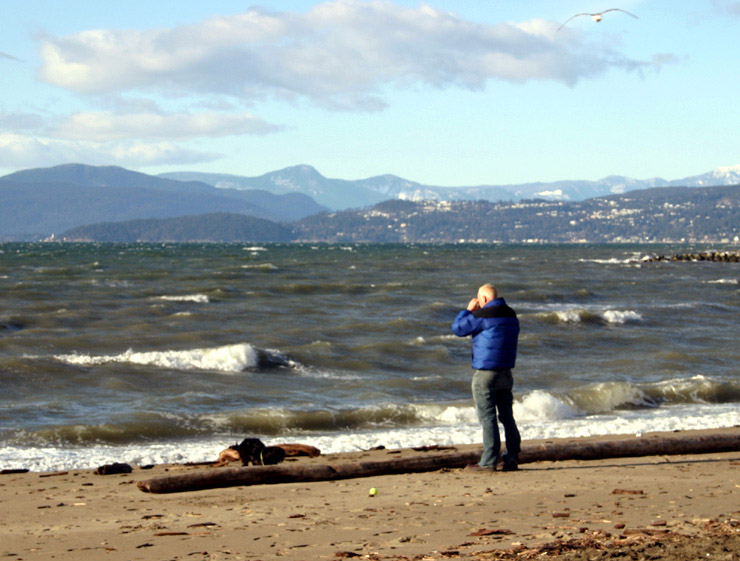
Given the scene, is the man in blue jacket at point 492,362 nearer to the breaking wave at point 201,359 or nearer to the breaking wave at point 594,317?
the breaking wave at point 201,359

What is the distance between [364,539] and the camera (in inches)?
226

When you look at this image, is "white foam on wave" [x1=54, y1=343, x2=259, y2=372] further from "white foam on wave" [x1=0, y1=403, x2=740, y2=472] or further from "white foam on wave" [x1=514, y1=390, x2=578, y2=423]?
"white foam on wave" [x1=514, y1=390, x2=578, y2=423]

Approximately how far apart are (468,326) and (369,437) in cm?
392

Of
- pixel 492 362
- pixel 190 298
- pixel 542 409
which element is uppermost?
pixel 492 362

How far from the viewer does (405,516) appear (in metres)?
6.45

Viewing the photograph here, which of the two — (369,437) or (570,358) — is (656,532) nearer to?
(369,437)

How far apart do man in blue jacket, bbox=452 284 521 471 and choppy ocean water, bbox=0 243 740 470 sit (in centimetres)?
277

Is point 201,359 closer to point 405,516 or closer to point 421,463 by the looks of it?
point 421,463

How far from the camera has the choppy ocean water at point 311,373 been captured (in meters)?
12.0

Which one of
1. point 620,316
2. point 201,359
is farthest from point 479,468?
point 620,316

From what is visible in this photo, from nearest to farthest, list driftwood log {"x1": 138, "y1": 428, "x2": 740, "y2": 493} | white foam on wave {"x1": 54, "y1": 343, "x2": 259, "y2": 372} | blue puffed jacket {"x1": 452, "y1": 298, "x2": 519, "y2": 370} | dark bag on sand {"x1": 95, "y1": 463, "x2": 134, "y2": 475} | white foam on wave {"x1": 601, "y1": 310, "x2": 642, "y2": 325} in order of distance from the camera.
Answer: driftwood log {"x1": 138, "y1": 428, "x2": 740, "y2": 493} → blue puffed jacket {"x1": 452, "y1": 298, "x2": 519, "y2": 370} → dark bag on sand {"x1": 95, "y1": 463, "x2": 134, "y2": 475} → white foam on wave {"x1": 54, "y1": 343, "x2": 259, "y2": 372} → white foam on wave {"x1": 601, "y1": 310, "x2": 642, "y2": 325}

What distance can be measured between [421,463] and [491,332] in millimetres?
1442

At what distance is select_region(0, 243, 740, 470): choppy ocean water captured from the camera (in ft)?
39.2

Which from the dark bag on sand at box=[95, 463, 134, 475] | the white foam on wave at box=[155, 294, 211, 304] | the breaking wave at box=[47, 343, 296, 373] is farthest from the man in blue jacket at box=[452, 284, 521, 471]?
the white foam on wave at box=[155, 294, 211, 304]
